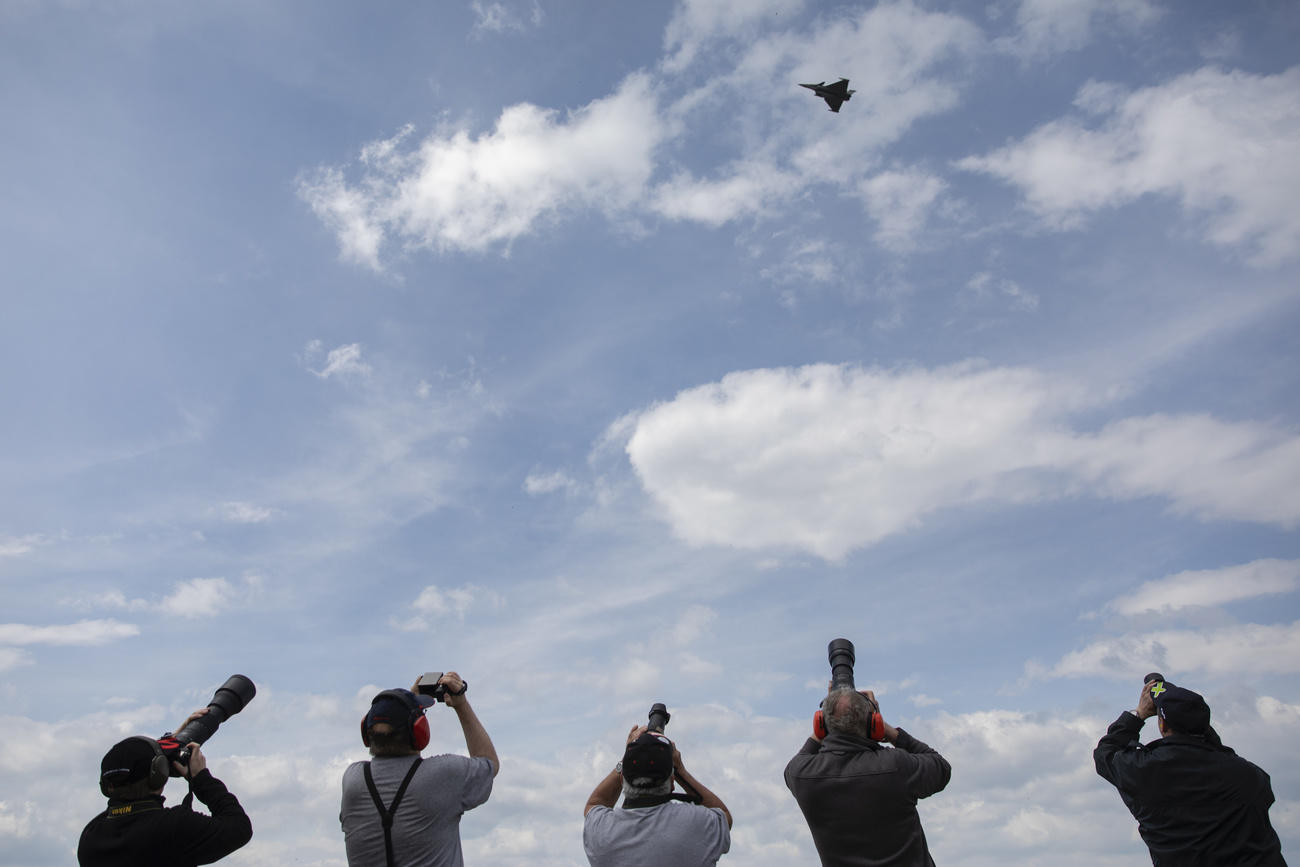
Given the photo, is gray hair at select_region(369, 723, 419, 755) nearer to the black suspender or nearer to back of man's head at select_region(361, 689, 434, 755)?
back of man's head at select_region(361, 689, 434, 755)

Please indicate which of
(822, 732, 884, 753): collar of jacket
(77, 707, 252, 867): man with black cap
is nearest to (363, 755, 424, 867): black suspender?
(77, 707, 252, 867): man with black cap

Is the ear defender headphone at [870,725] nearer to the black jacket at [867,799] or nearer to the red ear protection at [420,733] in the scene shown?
the black jacket at [867,799]

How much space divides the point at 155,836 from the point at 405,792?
1994mm

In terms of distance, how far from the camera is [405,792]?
292 inches

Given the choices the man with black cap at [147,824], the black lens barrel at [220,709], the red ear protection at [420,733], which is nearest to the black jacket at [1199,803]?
the red ear protection at [420,733]

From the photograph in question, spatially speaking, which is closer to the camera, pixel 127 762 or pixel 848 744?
pixel 127 762

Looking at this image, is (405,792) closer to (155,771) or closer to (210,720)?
(155,771)

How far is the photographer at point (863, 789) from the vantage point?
8.06 metres

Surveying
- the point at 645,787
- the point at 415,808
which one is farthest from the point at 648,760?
the point at 415,808

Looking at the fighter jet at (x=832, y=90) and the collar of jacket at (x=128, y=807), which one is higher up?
the fighter jet at (x=832, y=90)

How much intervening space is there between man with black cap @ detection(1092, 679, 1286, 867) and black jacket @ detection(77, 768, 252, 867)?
8.52 m

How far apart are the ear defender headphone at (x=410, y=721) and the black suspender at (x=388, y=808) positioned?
0.22 meters

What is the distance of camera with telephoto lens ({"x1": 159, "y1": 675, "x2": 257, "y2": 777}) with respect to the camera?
26.1ft

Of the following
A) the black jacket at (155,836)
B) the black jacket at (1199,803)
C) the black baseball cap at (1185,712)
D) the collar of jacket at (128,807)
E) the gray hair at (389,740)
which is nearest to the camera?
the black jacket at (155,836)
